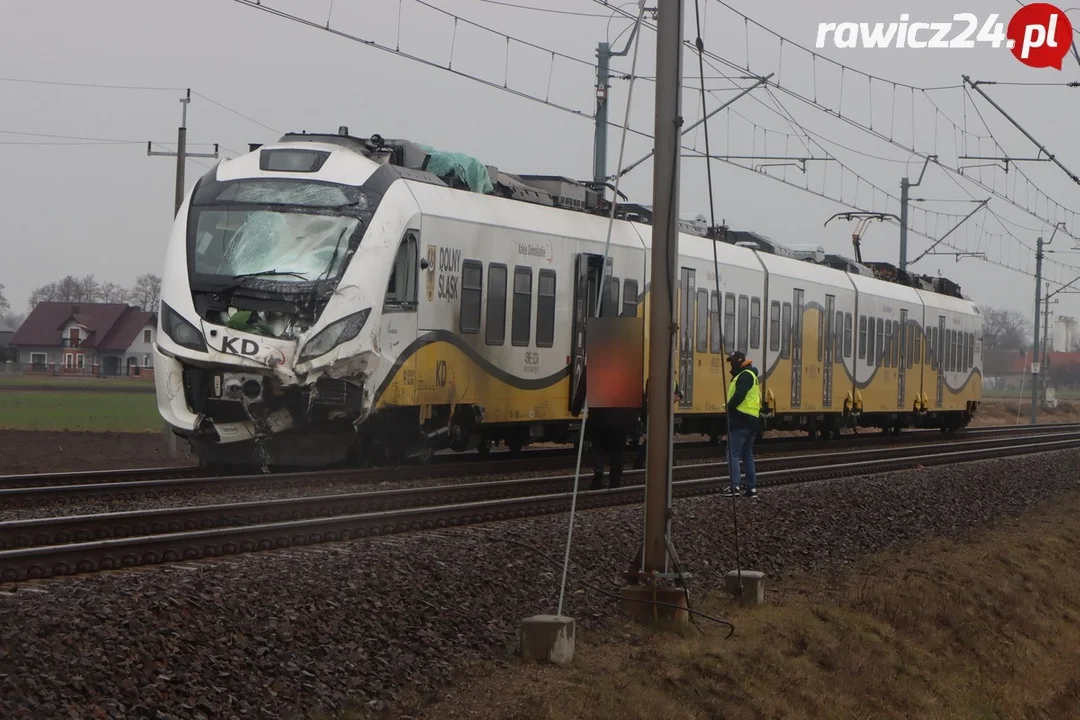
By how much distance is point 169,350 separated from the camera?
53.3ft

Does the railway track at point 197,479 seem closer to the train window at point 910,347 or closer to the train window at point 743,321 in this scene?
the train window at point 743,321

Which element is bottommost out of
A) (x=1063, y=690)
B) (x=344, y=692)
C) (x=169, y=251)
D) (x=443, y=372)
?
(x=1063, y=690)

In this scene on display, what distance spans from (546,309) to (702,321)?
17.3ft

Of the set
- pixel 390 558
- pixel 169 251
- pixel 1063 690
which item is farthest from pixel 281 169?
pixel 1063 690

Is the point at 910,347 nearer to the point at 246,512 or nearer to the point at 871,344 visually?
the point at 871,344

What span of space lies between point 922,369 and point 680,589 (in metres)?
28.2

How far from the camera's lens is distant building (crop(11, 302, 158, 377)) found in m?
121

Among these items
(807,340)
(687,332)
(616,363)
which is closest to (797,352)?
(807,340)

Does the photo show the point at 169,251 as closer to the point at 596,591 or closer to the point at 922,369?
the point at 596,591

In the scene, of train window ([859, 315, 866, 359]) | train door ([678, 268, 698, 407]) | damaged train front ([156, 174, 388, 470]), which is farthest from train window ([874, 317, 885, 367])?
damaged train front ([156, 174, 388, 470])

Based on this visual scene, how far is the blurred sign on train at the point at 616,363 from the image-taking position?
10539mm

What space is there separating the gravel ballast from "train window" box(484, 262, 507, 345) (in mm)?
5827

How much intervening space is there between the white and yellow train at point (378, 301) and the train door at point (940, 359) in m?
16.4

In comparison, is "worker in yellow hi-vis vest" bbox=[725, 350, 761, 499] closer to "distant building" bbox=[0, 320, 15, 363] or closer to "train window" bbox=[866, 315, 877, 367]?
"train window" bbox=[866, 315, 877, 367]
